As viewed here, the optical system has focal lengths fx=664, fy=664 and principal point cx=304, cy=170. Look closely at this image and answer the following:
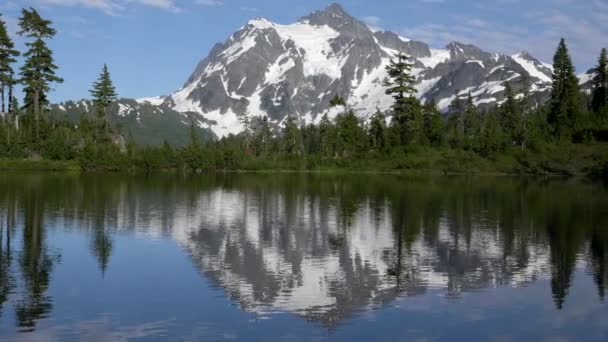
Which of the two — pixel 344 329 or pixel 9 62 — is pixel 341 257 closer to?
pixel 344 329

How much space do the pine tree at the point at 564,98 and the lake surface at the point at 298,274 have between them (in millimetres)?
93454

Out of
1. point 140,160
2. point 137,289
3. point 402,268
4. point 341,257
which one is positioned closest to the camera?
point 137,289

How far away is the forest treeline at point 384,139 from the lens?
12112 cm

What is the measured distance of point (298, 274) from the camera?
26.4 m

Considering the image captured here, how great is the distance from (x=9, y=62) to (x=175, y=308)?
110630 millimetres

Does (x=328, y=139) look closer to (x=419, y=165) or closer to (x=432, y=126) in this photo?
(x=432, y=126)

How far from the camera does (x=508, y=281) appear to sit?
1016 inches

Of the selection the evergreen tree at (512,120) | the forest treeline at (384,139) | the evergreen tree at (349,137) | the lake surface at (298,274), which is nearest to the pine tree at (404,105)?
the forest treeline at (384,139)

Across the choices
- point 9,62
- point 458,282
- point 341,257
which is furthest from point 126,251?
point 9,62

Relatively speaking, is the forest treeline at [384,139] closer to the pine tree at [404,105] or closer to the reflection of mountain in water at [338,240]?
the pine tree at [404,105]

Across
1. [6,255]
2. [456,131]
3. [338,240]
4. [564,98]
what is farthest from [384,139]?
[6,255]

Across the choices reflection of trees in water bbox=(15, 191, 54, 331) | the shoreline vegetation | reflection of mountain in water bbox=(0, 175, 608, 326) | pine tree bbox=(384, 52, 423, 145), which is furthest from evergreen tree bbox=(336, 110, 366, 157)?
reflection of trees in water bbox=(15, 191, 54, 331)

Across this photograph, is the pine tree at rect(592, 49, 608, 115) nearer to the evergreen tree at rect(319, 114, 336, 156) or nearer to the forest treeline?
the forest treeline

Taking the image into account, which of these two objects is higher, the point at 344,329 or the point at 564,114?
the point at 564,114
